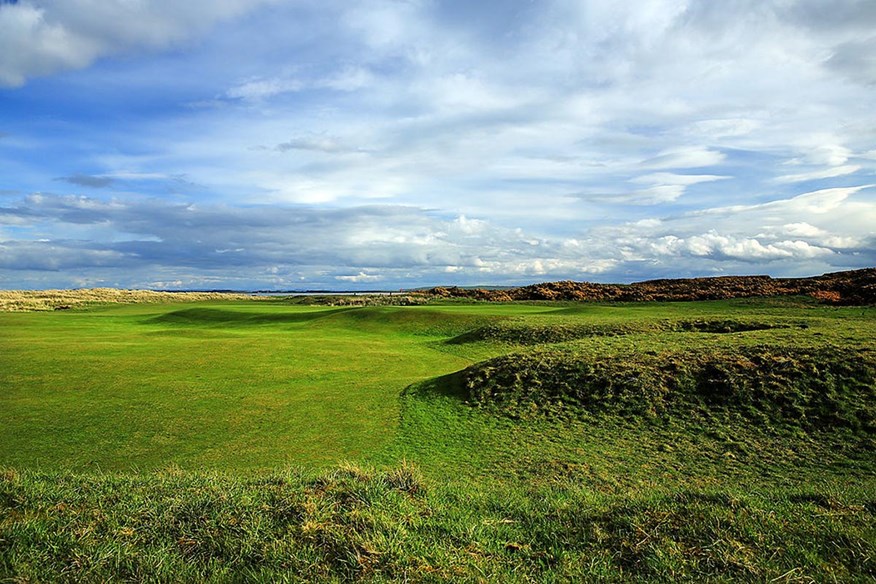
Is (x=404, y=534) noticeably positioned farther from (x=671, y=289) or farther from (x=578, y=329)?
(x=671, y=289)

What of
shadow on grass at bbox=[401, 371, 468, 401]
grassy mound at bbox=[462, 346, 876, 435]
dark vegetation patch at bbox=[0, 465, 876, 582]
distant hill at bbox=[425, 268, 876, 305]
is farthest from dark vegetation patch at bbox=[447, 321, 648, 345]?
distant hill at bbox=[425, 268, 876, 305]

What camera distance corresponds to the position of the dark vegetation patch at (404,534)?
4.38 meters

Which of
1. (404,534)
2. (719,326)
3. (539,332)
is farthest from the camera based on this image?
(539,332)

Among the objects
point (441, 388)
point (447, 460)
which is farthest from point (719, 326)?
point (447, 460)

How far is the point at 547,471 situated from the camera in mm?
9328

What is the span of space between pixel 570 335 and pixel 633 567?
2146cm

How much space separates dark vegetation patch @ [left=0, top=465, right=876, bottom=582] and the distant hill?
167ft

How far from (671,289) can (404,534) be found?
6999cm

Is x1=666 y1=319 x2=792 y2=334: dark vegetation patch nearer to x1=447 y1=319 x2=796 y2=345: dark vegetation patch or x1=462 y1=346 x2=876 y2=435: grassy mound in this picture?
x1=447 y1=319 x2=796 y2=345: dark vegetation patch

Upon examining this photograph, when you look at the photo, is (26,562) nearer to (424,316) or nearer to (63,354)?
(63,354)

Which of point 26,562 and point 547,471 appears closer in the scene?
point 26,562

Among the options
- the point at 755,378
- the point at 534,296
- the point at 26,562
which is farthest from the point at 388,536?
the point at 534,296

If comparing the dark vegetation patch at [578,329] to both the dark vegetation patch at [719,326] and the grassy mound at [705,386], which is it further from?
the grassy mound at [705,386]

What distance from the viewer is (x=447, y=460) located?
10.1m
